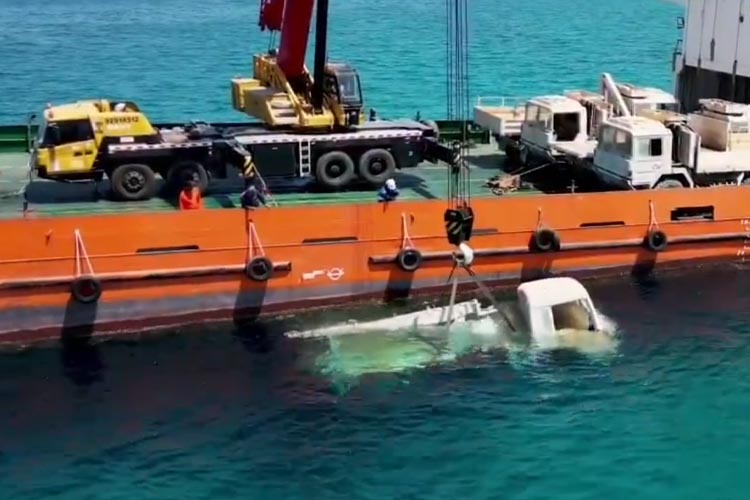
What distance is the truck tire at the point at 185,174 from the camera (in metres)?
20.9

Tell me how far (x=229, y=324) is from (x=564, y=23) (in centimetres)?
6766

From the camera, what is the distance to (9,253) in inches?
696

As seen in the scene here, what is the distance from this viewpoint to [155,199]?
69.6 feet

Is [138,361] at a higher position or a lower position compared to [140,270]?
lower

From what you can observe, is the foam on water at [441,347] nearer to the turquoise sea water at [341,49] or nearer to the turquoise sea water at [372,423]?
the turquoise sea water at [372,423]

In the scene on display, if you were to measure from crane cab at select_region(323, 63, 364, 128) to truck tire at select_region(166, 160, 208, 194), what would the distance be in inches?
110

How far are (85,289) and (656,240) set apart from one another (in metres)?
10.5

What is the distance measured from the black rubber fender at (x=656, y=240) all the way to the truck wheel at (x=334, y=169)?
578 cm

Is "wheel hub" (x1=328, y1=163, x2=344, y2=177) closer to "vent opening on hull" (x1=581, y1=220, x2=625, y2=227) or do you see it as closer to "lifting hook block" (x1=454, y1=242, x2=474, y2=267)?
"lifting hook block" (x1=454, y1=242, x2=474, y2=267)

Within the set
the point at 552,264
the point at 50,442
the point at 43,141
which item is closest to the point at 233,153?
the point at 43,141

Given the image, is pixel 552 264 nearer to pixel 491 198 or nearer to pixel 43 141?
pixel 491 198

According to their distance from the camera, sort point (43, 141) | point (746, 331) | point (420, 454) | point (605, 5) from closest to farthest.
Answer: point (420, 454)
point (746, 331)
point (43, 141)
point (605, 5)

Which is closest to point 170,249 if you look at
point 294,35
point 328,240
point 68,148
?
point 328,240

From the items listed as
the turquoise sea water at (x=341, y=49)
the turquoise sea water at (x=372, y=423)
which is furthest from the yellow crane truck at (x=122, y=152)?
the turquoise sea water at (x=341, y=49)
